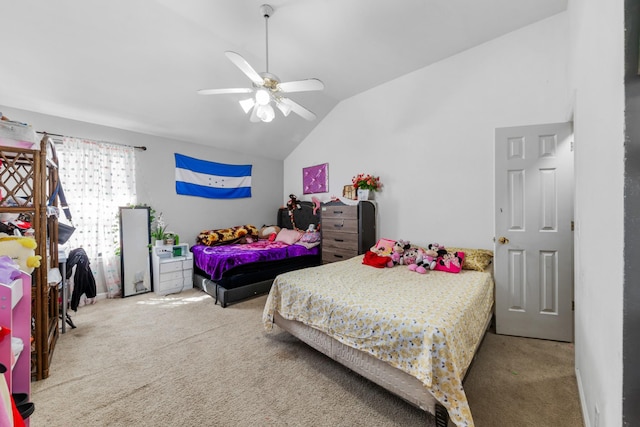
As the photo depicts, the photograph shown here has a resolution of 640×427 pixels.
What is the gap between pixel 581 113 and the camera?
1566 millimetres

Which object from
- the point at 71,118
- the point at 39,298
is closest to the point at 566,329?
the point at 39,298

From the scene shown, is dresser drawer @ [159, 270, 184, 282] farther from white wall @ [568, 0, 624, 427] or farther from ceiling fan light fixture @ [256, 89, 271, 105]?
white wall @ [568, 0, 624, 427]

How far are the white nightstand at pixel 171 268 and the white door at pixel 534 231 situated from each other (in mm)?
4080

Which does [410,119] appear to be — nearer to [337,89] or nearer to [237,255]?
[337,89]

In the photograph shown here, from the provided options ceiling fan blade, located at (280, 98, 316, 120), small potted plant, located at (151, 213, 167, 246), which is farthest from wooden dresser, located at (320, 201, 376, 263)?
small potted plant, located at (151, 213, 167, 246)

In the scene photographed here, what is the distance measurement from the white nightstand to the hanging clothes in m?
0.80

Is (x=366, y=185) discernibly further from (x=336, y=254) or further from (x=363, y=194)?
(x=336, y=254)

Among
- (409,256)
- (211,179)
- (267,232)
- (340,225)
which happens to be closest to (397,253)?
(409,256)

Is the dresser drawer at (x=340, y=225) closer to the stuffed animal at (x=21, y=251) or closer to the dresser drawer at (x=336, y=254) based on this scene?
Answer: the dresser drawer at (x=336, y=254)

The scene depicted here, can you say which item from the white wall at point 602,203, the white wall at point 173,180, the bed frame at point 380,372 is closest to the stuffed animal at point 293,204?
the white wall at point 173,180

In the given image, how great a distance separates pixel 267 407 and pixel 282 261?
7.69 ft

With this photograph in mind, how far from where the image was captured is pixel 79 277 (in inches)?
111

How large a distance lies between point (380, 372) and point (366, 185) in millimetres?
2636

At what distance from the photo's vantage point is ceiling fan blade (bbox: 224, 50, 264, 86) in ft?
5.95
